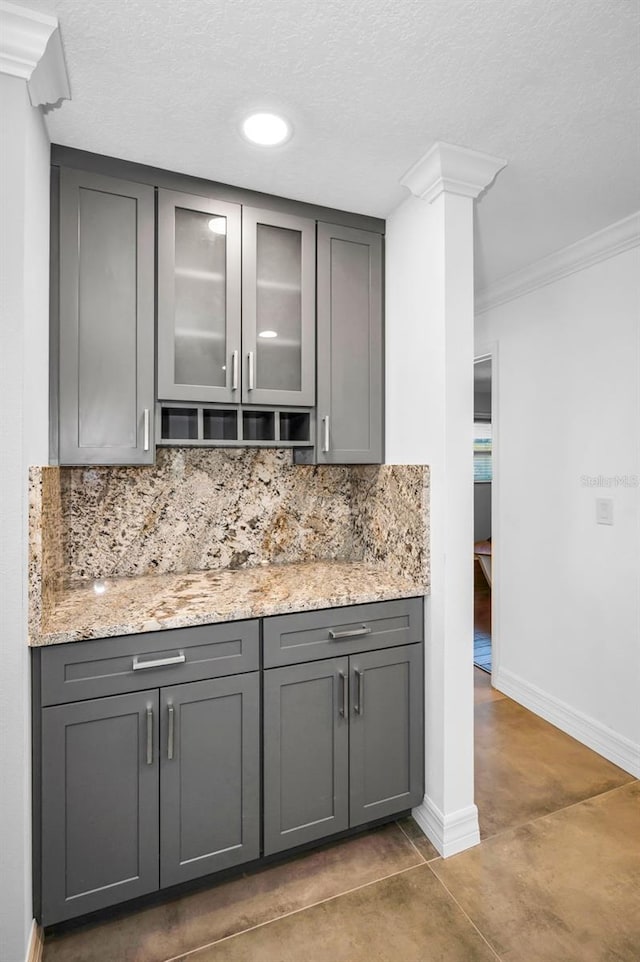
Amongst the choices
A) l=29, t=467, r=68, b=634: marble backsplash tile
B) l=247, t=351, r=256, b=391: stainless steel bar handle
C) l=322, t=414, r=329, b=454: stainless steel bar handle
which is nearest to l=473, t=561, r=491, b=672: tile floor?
l=322, t=414, r=329, b=454: stainless steel bar handle

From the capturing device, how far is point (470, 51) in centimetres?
138

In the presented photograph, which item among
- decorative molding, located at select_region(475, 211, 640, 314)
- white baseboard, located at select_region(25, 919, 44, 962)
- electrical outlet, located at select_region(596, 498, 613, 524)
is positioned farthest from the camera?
electrical outlet, located at select_region(596, 498, 613, 524)

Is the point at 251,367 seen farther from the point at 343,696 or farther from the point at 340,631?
the point at 343,696

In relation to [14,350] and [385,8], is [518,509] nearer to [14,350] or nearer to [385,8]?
[385,8]

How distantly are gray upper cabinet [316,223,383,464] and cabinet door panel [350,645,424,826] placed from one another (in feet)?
2.78

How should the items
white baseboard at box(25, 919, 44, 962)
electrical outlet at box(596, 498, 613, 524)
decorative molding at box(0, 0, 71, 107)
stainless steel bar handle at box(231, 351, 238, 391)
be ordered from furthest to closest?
1. electrical outlet at box(596, 498, 613, 524)
2. stainless steel bar handle at box(231, 351, 238, 391)
3. white baseboard at box(25, 919, 44, 962)
4. decorative molding at box(0, 0, 71, 107)

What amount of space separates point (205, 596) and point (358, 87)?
1.69 meters

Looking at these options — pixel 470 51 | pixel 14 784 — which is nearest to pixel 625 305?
pixel 470 51

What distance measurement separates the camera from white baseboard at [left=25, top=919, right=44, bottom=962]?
1429 millimetres

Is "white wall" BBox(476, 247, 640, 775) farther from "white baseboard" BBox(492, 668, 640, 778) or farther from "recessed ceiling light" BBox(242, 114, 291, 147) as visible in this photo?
"recessed ceiling light" BBox(242, 114, 291, 147)

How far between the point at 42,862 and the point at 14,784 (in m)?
0.31

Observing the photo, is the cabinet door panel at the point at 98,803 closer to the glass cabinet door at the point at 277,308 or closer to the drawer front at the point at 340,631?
the drawer front at the point at 340,631

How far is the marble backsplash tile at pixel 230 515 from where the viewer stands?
212cm

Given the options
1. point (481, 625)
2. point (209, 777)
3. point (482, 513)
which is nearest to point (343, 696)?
point (209, 777)
